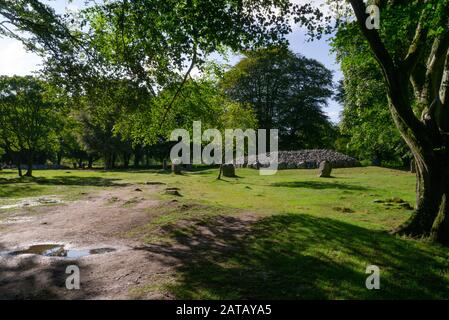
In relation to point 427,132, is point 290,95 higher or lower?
higher

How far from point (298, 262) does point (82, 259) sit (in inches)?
212

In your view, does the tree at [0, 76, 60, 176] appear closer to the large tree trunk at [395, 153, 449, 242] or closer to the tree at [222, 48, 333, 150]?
the large tree trunk at [395, 153, 449, 242]

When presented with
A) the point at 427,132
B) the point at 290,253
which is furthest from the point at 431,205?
the point at 290,253

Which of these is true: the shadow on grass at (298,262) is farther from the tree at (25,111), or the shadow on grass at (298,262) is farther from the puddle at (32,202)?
the tree at (25,111)

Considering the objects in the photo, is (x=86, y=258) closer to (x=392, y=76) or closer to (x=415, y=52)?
(x=392, y=76)

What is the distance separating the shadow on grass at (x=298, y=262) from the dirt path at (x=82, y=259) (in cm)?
94

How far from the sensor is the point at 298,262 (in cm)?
827

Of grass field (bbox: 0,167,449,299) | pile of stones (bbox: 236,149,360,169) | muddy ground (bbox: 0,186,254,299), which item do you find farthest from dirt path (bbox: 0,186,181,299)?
pile of stones (bbox: 236,149,360,169)

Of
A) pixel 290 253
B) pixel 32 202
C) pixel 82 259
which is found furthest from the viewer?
pixel 32 202

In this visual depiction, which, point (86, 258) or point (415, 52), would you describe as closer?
point (86, 258)

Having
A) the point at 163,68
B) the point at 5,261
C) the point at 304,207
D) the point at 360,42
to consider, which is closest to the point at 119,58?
the point at 163,68

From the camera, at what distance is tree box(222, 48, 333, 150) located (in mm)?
70938

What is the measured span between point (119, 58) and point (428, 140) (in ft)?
36.0

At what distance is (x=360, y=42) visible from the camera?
12797mm
